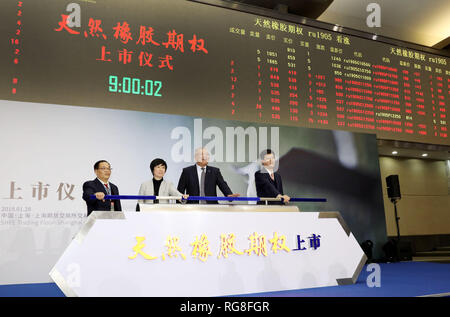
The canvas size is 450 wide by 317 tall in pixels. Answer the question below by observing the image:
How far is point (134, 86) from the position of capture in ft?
13.3

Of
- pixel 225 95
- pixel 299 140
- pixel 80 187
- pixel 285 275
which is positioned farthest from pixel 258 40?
pixel 285 275

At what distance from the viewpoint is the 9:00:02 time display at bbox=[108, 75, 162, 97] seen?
157 inches

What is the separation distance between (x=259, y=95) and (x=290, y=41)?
86cm

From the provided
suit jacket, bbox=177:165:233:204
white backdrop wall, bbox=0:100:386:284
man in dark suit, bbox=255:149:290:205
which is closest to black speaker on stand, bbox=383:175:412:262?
white backdrop wall, bbox=0:100:386:284

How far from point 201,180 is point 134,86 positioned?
1257 mm

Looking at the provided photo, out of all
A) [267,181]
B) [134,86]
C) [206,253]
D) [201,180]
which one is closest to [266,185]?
[267,181]

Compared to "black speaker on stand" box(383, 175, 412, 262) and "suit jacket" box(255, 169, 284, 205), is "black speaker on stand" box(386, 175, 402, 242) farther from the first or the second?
"suit jacket" box(255, 169, 284, 205)

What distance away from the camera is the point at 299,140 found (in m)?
4.75

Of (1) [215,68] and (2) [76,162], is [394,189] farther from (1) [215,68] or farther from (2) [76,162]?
(2) [76,162]

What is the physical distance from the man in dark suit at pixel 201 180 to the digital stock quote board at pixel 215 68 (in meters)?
0.76

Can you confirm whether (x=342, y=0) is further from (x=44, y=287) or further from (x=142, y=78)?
(x=44, y=287)

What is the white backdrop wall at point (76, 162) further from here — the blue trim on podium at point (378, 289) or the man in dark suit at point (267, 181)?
the man in dark suit at point (267, 181)

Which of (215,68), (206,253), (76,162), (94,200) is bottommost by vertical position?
(206,253)

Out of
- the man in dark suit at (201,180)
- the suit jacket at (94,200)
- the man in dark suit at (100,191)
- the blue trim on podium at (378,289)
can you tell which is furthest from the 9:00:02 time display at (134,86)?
the blue trim on podium at (378,289)
